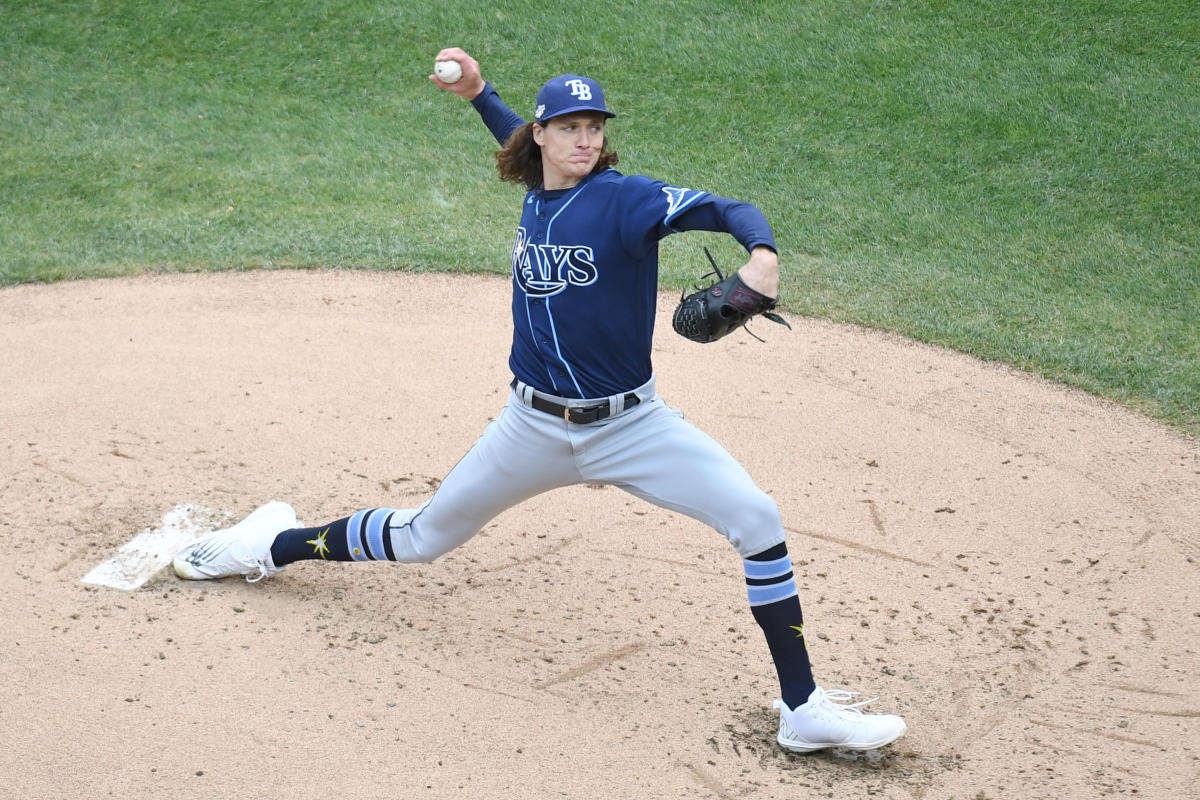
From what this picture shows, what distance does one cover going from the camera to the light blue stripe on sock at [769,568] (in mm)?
3518

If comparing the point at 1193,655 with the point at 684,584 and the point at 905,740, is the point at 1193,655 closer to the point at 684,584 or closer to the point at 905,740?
the point at 905,740

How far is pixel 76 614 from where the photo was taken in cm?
415

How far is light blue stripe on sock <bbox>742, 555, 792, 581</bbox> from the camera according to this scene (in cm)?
352

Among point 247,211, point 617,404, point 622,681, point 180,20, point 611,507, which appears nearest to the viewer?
point 617,404

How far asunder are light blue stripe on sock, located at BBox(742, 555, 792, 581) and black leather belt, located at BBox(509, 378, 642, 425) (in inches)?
23.7

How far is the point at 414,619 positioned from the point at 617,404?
1.28 metres

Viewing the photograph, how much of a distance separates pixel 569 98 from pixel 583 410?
930 mm

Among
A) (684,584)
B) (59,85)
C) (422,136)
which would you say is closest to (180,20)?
(59,85)

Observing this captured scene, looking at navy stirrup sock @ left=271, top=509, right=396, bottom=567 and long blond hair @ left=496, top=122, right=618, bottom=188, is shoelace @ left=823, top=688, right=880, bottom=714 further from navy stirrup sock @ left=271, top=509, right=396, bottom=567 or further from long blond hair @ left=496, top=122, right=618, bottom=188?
long blond hair @ left=496, top=122, right=618, bottom=188

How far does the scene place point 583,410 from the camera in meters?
3.56

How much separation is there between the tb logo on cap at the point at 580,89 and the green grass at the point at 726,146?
3935mm

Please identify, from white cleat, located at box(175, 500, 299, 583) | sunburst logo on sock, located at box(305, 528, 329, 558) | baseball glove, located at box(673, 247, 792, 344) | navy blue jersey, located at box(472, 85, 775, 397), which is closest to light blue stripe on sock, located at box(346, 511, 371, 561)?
sunburst logo on sock, located at box(305, 528, 329, 558)

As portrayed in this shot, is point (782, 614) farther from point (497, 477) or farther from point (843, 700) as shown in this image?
point (497, 477)

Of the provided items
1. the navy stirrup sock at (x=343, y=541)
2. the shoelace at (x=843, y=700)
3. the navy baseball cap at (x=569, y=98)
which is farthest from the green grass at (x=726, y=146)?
the navy baseball cap at (x=569, y=98)
